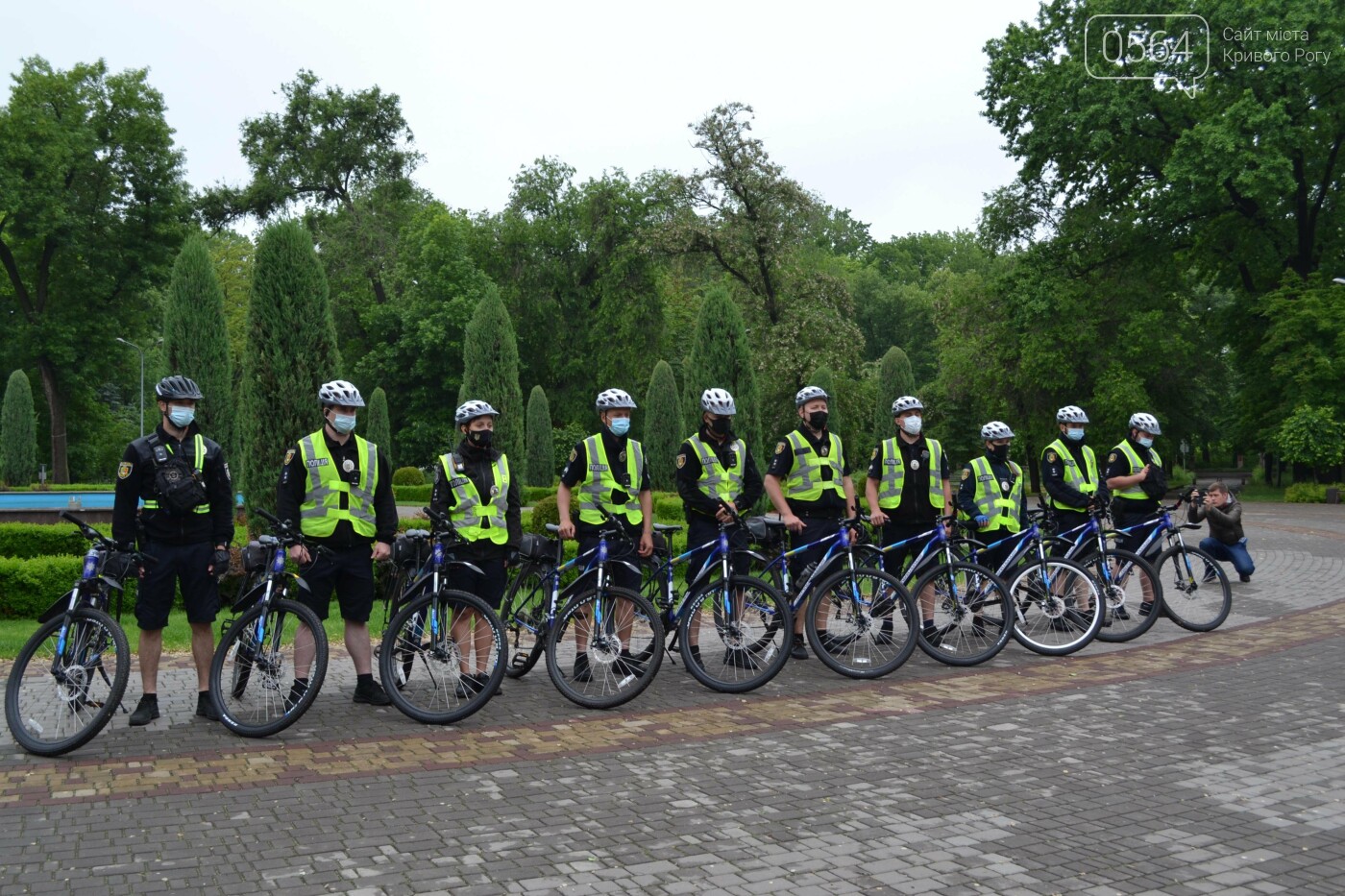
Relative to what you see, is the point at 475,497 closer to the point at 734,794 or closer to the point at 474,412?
the point at 474,412

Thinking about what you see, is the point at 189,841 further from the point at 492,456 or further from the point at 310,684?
the point at 492,456

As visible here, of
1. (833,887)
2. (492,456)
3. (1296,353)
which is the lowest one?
(833,887)

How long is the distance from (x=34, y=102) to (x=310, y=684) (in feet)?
150

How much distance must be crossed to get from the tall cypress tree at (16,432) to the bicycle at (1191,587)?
1719 inches

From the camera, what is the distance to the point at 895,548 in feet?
32.0

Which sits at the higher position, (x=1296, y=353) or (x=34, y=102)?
(x=34, y=102)

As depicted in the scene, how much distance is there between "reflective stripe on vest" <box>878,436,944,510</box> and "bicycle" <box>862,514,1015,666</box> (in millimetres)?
552

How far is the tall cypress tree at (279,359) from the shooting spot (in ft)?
48.6

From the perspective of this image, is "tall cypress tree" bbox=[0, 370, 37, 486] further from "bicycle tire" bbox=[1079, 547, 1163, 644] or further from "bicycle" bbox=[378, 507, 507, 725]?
"bicycle tire" bbox=[1079, 547, 1163, 644]

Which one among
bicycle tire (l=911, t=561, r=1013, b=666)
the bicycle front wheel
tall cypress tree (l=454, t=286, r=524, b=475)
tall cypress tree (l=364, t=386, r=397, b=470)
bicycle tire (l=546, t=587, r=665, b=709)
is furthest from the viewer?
tall cypress tree (l=364, t=386, r=397, b=470)

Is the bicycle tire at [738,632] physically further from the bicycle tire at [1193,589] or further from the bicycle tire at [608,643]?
the bicycle tire at [1193,589]

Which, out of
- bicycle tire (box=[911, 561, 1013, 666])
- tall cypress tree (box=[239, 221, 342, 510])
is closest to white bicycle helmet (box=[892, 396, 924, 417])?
bicycle tire (box=[911, 561, 1013, 666])

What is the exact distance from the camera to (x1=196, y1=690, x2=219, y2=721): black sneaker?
23.3 feet

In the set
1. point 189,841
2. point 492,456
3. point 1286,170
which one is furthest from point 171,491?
point 1286,170
